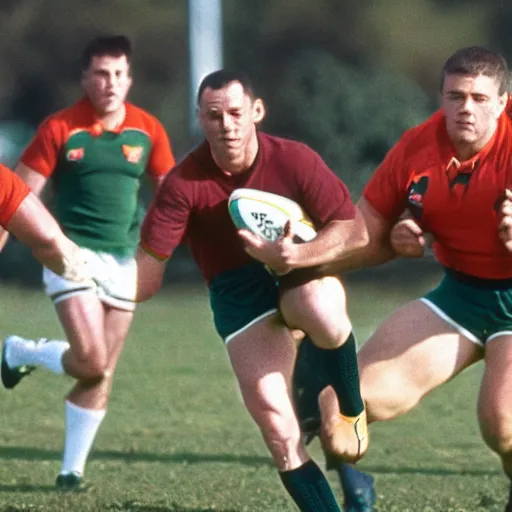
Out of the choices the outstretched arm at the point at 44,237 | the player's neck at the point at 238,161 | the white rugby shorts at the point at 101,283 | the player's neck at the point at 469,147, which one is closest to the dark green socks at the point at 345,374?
the player's neck at the point at 238,161

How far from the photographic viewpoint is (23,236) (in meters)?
6.47

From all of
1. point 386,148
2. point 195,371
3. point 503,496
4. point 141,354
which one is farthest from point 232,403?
point 386,148

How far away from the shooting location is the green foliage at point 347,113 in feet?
67.5

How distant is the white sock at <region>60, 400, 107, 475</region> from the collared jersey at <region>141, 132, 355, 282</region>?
206 centimetres

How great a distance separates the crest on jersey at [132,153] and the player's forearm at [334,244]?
7.54ft

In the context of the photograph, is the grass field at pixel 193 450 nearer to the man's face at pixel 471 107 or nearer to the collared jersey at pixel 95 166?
the collared jersey at pixel 95 166

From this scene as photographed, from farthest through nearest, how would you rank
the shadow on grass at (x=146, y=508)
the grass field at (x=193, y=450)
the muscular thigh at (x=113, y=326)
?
the muscular thigh at (x=113, y=326)
the grass field at (x=193, y=450)
the shadow on grass at (x=146, y=508)

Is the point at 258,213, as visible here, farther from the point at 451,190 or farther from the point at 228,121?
the point at 451,190

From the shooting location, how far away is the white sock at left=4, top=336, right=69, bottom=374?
855cm

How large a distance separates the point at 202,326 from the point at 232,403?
5423 mm

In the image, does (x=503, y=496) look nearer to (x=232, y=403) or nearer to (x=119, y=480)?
(x=119, y=480)

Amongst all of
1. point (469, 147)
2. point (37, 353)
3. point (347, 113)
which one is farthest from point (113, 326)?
point (347, 113)

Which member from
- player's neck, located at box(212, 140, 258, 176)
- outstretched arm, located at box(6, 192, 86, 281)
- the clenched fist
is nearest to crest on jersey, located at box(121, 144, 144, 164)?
outstretched arm, located at box(6, 192, 86, 281)

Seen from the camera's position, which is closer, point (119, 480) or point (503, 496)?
point (503, 496)
